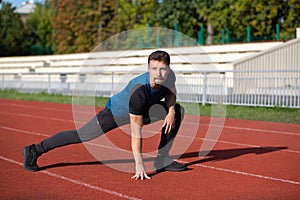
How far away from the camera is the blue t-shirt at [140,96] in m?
5.19

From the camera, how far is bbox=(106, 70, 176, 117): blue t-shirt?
5.19 metres

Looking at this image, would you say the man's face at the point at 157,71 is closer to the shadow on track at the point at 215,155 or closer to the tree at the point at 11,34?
the shadow on track at the point at 215,155

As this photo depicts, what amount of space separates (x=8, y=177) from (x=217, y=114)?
8.97m

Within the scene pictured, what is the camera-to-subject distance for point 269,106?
14891 mm

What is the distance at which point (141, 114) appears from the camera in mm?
5250

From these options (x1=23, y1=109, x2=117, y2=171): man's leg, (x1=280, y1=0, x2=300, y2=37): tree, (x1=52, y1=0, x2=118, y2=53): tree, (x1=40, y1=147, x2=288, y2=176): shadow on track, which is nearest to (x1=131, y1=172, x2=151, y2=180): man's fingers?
(x1=40, y1=147, x2=288, y2=176): shadow on track

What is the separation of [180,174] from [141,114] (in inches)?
42.9

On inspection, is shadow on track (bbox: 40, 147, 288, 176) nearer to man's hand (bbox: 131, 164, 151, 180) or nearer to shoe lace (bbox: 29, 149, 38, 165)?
shoe lace (bbox: 29, 149, 38, 165)

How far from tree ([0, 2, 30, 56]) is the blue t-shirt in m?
55.4

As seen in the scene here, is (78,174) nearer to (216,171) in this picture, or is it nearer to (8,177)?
(8,177)

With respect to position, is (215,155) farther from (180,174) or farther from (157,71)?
(157,71)

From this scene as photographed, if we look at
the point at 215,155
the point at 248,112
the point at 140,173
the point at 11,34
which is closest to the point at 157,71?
the point at 140,173

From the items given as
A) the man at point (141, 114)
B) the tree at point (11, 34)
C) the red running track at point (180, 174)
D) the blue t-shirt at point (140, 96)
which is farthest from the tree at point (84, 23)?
the blue t-shirt at point (140, 96)

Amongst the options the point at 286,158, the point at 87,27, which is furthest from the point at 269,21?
the point at 286,158
